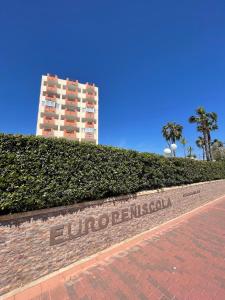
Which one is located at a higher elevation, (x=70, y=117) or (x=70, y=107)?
(x=70, y=107)

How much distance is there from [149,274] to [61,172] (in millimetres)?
3310

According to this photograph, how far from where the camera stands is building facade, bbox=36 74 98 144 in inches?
1394

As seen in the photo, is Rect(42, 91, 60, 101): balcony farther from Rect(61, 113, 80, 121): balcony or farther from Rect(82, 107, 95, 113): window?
Rect(82, 107, 95, 113): window

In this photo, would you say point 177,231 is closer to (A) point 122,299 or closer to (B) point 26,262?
(A) point 122,299

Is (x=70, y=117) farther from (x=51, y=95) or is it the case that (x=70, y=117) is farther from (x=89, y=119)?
(x=51, y=95)

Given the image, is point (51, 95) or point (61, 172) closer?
point (61, 172)

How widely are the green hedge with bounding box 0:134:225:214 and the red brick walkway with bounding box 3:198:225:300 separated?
5.66 feet

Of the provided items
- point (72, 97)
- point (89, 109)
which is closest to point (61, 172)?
point (89, 109)

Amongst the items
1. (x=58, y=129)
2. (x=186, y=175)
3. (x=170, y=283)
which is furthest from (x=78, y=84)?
(x=170, y=283)

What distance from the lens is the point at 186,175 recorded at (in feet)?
33.1

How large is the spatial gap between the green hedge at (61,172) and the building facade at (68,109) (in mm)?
28519

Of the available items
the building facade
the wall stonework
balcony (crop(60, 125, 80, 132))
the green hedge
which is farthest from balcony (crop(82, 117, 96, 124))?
the wall stonework

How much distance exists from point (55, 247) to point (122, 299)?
195 cm

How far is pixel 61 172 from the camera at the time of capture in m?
4.45
